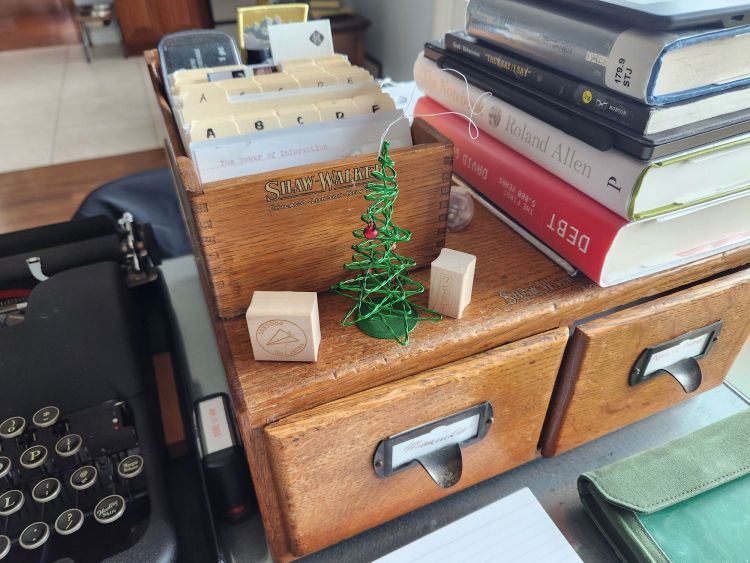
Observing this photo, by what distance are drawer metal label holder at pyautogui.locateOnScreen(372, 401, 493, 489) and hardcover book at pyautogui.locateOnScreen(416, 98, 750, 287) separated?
16 cm

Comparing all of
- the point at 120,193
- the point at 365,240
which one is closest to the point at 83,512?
the point at 365,240

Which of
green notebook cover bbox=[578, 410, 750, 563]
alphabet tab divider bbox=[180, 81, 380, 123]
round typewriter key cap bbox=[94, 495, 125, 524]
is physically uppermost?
alphabet tab divider bbox=[180, 81, 380, 123]

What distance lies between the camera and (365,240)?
418 mm

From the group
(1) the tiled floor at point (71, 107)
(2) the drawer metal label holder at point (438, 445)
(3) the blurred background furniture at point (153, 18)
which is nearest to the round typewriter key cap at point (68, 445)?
(2) the drawer metal label holder at point (438, 445)

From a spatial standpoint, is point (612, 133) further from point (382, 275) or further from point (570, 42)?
point (382, 275)

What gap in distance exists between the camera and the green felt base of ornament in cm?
41

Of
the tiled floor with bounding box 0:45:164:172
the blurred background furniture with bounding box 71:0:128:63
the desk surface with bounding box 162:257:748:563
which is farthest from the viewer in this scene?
the blurred background furniture with bounding box 71:0:128:63

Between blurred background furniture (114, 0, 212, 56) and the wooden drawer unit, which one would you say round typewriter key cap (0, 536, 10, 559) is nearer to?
the wooden drawer unit

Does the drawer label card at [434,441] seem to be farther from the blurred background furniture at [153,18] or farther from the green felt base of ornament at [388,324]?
the blurred background furniture at [153,18]

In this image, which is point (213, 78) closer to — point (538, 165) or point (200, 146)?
point (200, 146)

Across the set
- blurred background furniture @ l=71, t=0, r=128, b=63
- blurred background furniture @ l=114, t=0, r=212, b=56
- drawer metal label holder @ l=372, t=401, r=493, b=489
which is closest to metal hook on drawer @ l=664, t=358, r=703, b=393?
drawer metal label holder @ l=372, t=401, r=493, b=489

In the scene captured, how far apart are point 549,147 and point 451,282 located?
0.56 feet

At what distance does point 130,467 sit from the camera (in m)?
0.43

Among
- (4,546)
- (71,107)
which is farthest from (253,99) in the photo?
(71,107)
